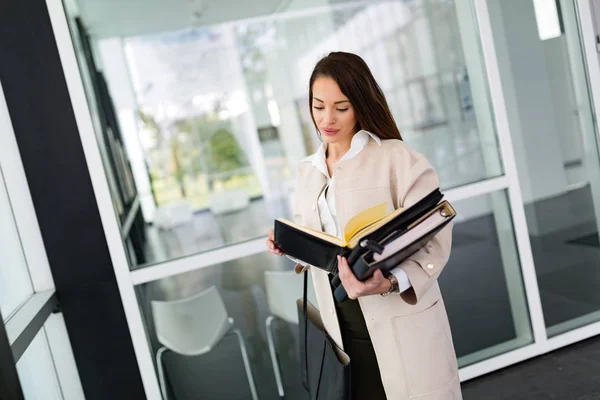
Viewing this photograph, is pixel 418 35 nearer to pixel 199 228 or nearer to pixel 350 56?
pixel 199 228

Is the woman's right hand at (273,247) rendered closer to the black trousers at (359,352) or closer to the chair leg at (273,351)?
the black trousers at (359,352)

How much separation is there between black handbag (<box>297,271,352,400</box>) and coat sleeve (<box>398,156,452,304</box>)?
31 centimetres

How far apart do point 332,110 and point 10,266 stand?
1354 mm

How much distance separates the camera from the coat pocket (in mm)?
1587

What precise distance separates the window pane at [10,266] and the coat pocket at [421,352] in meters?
1.29

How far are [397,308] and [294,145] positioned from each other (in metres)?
2.85

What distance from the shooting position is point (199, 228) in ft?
10.3

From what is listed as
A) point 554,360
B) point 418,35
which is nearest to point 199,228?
point 418,35

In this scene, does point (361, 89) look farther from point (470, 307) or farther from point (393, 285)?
point (470, 307)

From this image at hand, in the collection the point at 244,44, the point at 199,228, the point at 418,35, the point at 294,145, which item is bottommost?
the point at 199,228

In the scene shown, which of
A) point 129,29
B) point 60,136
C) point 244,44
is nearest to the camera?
point 60,136

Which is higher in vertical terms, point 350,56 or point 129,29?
point 129,29

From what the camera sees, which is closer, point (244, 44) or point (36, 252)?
point (36, 252)

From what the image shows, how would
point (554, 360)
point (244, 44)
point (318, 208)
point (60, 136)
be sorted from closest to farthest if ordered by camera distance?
point (318, 208), point (60, 136), point (554, 360), point (244, 44)
